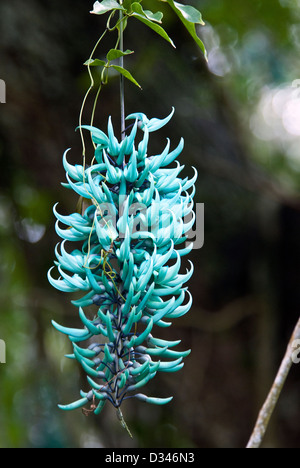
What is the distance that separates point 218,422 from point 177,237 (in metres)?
1.97

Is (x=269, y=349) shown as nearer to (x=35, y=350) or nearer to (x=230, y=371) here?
(x=230, y=371)

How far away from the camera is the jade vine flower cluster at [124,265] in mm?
876

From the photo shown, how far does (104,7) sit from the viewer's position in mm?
894

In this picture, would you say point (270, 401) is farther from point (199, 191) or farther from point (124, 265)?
point (199, 191)

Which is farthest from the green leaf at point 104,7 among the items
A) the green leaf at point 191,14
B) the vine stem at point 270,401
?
the vine stem at point 270,401

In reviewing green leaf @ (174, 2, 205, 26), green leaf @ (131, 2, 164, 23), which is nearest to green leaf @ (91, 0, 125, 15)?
green leaf @ (131, 2, 164, 23)

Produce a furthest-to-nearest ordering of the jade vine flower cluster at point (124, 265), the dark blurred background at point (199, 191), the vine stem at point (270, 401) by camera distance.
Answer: the dark blurred background at point (199, 191) → the vine stem at point (270, 401) → the jade vine flower cluster at point (124, 265)

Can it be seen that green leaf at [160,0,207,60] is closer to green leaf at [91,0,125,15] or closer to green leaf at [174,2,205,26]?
green leaf at [174,2,205,26]

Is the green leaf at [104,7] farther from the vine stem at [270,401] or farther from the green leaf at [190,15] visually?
the vine stem at [270,401]

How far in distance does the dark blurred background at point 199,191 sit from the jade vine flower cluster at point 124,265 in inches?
46.6

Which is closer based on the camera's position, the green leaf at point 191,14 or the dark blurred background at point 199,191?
the green leaf at point 191,14

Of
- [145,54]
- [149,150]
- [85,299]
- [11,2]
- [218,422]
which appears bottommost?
[218,422]
